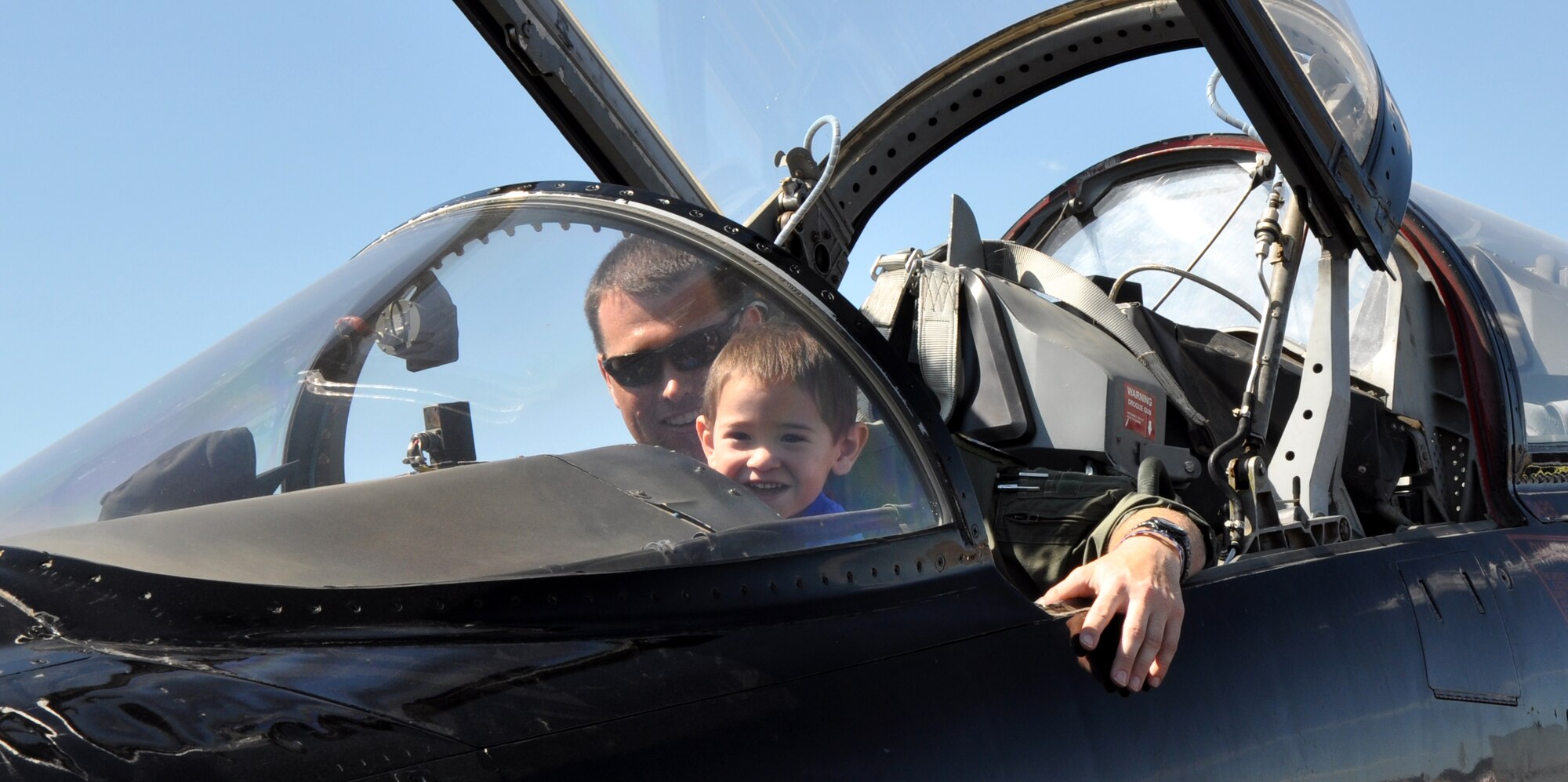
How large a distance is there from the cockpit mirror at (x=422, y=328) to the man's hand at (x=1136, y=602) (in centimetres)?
95

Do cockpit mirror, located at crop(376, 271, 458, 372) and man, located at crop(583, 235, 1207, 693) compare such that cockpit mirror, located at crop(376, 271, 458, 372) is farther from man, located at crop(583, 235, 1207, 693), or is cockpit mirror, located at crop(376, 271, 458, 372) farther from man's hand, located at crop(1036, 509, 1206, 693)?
man's hand, located at crop(1036, 509, 1206, 693)

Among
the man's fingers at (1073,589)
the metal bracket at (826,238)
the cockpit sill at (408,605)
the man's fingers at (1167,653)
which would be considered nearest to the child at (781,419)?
the cockpit sill at (408,605)

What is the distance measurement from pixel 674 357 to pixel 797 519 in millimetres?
297

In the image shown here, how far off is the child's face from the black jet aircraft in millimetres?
31

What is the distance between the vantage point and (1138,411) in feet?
9.41

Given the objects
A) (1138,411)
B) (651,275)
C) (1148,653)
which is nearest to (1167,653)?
(1148,653)

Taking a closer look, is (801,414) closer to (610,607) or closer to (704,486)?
(704,486)

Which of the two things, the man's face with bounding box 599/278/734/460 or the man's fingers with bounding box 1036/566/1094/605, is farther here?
the man's fingers with bounding box 1036/566/1094/605

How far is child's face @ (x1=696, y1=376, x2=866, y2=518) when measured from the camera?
1669 millimetres

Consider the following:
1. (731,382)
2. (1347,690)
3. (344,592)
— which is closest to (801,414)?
(731,382)

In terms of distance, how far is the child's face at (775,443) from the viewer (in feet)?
5.48

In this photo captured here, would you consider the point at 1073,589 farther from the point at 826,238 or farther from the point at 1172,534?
the point at 826,238

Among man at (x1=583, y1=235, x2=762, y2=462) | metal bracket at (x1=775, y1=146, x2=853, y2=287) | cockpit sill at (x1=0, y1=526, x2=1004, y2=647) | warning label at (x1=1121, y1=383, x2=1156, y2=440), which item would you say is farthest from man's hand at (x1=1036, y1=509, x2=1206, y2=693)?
metal bracket at (x1=775, y1=146, x2=853, y2=287)

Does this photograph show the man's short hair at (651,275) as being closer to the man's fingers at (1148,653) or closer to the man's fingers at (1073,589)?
the man's fingers at (1073,589)
